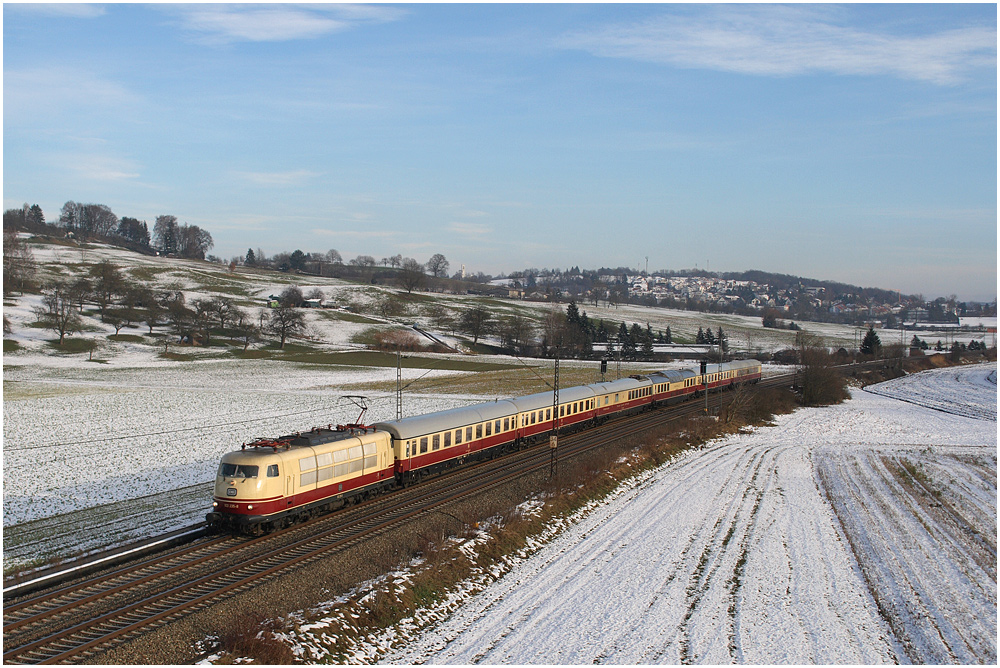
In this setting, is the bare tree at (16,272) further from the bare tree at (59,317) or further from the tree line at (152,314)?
the bare tree at (59,317)

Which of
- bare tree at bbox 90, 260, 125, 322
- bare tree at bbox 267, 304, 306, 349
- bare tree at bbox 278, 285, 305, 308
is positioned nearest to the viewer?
bare tree at bbox 267, 304, 306, 349

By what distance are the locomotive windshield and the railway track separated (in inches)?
85.1

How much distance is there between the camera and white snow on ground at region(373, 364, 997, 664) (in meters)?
17.2

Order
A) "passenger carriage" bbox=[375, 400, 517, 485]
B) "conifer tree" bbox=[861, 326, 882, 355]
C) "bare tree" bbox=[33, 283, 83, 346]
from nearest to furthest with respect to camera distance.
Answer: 1. "passenger carriage" bbox=[375, 400, 517, 485]
2. "bare tree" bbox=[33, 283, 83, 346]
3. "conifer tree" bbox=[861, 326, 882, 355]

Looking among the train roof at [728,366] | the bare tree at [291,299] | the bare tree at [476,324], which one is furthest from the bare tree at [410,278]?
the train roof at [728,366]

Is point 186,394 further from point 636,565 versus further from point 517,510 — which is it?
point 636,565

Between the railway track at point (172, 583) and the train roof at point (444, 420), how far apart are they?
9.00 ft

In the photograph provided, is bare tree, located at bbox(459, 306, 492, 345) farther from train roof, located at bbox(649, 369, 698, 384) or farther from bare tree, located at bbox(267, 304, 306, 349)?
train roof, located at bbox(649, 369, 698, 384)

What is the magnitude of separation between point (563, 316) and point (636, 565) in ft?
403

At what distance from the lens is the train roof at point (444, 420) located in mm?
28719

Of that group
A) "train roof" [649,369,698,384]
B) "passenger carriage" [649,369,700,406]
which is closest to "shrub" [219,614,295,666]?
"passenger carriage" [649,369,700,406]

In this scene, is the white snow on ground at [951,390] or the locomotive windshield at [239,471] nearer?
the locomotive windshield at [239,471]

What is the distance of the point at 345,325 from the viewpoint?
127 metres

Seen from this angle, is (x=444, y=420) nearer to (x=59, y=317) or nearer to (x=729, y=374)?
(x=729, y=374)
